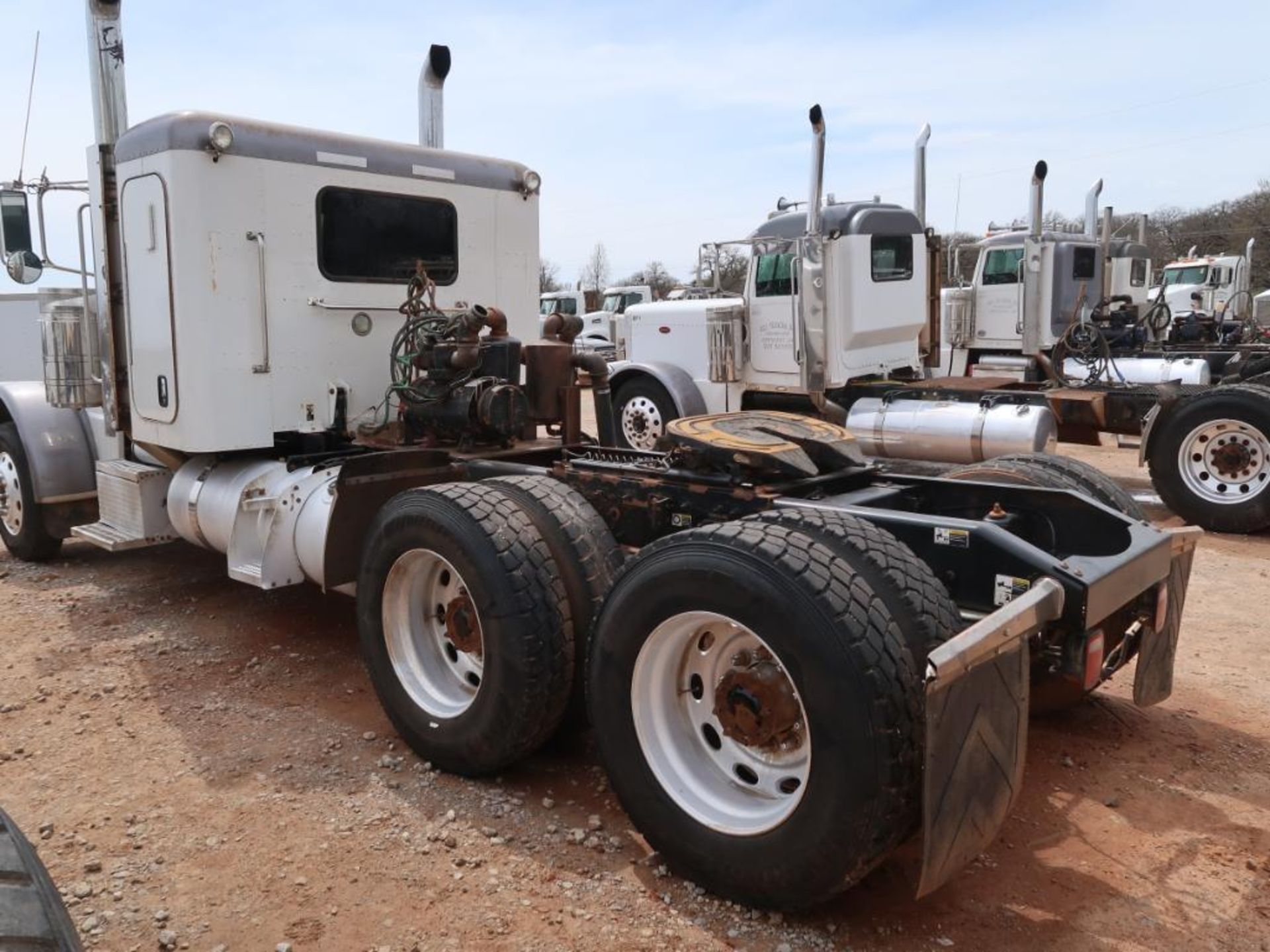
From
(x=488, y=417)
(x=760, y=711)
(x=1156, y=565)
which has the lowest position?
(x=760, y=711)

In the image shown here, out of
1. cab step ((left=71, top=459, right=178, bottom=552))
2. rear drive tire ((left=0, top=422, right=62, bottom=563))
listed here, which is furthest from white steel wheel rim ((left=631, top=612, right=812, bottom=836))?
rear drive tire ((left=0, top=422, right=62, bottom=563))

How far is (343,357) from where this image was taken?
19.0ft

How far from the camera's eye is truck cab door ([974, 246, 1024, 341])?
12531 millimetres

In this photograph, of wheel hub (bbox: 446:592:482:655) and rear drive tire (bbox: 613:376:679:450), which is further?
rear drive tire (bbox: 613:376:679:450)

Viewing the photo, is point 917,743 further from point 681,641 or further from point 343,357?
point 343,357

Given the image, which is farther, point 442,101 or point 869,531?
point 442,101

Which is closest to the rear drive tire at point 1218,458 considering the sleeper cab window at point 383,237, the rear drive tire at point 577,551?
the sleeper cab window at point 383,237

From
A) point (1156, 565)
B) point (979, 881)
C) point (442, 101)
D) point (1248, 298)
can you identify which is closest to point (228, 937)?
point (979, 881)

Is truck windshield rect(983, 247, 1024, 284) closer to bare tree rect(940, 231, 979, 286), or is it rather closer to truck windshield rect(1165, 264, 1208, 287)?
bare tree rect(940, 231, 979, 286)

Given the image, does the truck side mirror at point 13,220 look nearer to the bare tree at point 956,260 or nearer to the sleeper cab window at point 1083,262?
the bare tree at point 956,260

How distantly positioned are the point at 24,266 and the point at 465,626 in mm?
4180

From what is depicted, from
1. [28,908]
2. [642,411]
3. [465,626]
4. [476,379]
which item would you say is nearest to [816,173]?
[642,411]

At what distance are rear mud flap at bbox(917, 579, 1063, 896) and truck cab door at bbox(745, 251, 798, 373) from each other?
7551 mm

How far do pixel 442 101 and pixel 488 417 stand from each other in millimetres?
2611
